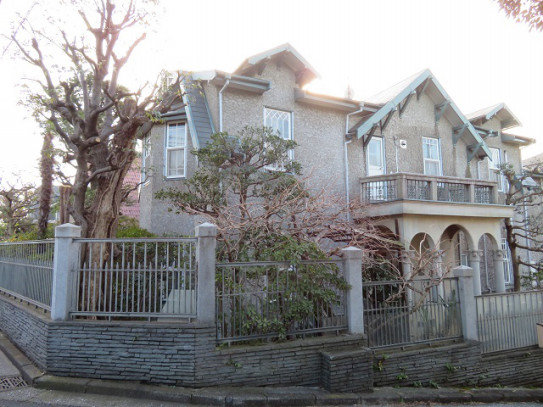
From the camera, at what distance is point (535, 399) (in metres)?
7.53

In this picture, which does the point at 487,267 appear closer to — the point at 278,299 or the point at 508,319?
the point at 508,319

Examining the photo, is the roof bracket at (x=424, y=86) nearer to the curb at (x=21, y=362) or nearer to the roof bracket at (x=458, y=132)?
the roof bracket at (x=458, y=132)

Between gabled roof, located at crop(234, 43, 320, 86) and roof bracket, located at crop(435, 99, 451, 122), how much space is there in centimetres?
577

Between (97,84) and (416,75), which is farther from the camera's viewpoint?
(416,75)

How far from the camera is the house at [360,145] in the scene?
37.2ft

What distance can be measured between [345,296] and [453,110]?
1117 centimetres

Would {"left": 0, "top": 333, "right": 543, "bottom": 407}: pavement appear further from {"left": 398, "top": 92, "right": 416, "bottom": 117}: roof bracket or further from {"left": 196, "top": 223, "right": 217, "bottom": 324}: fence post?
{"left": 398, "top": 92, "right": 416, "bottom": 117}: roof bracket

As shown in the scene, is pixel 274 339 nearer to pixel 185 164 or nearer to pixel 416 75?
pixel 185 164

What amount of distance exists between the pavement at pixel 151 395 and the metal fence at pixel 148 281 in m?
0.99

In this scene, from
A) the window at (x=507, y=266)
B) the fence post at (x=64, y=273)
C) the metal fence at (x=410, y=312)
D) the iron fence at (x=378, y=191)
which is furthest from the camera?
the window at (x=507, y=266)

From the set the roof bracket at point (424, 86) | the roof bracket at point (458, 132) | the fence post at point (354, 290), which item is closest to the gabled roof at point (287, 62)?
the roof bracket at point (424, 86)

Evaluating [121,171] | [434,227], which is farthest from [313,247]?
[434,227]

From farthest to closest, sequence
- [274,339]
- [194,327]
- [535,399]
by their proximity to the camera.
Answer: [535,399]
[274,339]
[194,327]

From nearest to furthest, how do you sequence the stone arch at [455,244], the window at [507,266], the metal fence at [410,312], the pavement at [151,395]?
the pavement at [151,395], the metal fence at [410,312], the stone arch at [455,244], the window at [507,266]
